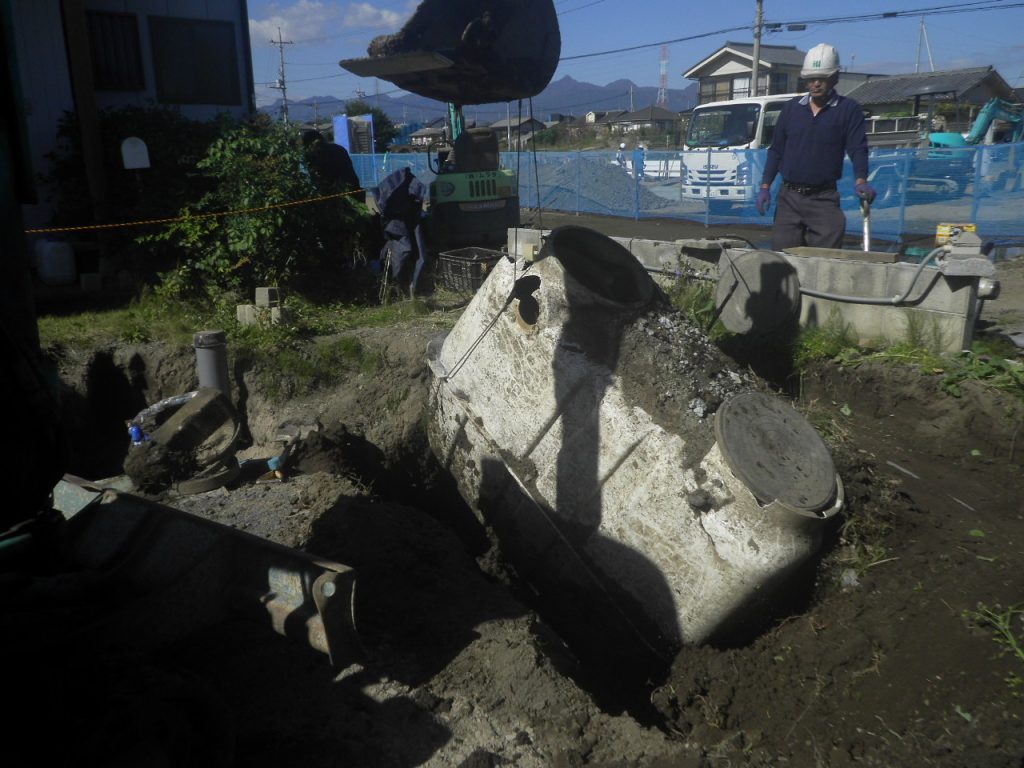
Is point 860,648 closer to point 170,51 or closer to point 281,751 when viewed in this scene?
point 281,751

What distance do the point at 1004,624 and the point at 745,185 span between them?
45.5 feet

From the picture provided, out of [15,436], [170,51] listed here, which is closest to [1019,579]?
[15,436]

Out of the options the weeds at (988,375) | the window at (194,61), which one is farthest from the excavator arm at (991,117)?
the window at (194,61)

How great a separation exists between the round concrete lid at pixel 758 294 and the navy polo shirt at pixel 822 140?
763 millimetres

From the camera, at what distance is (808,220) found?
6.08 meters

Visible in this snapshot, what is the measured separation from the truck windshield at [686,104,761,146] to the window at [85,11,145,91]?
11.6 metres

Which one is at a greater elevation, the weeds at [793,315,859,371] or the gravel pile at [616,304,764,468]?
the gravel pile at [616,304,764,468]

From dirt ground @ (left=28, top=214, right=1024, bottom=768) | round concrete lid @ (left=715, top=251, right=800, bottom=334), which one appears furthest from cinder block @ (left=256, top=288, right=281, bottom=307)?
round concrete lid @ (left=715, top=251, right=800, bottom=334)

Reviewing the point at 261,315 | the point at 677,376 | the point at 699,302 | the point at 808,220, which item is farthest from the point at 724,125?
the point at 677,376

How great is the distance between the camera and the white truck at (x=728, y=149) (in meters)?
15.6

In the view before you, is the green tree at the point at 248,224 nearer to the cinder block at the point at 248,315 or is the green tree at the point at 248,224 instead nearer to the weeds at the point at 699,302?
the cinder block at the point at 248,315

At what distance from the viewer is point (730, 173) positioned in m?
15.9

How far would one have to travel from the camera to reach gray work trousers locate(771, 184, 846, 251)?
5.98m

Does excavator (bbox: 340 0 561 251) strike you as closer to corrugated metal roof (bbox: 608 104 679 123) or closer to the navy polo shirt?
the navy polo shirt
